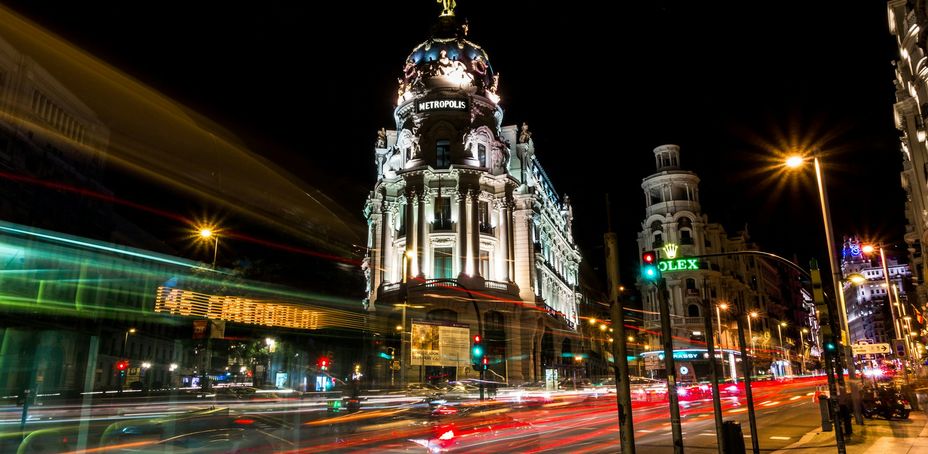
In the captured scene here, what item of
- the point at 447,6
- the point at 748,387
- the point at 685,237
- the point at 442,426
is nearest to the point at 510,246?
the point at 447,6

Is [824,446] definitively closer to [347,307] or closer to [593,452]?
[593,452]

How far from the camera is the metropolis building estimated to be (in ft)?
142

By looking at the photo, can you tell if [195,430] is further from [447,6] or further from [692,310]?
[692,310]

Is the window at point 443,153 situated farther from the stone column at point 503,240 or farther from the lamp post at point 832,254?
the lamp post at point 832,254

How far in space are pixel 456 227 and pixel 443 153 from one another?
22.3 ft

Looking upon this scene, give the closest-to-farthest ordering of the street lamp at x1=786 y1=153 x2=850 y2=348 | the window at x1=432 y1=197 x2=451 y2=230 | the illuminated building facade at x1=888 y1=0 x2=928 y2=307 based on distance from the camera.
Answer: the street lamp at x1=786 y1=153 x2=850 y2=348, the illuminated building facade at x1=888 y1=0 x2=928 y2=307, the window at x1=432 y1=197 x2=451 y2=230

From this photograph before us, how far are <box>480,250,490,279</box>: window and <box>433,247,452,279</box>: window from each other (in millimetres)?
2544

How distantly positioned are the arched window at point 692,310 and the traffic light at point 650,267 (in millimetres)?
67589

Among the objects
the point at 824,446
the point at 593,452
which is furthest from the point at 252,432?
the point at 824,446

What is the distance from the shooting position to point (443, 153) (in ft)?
159

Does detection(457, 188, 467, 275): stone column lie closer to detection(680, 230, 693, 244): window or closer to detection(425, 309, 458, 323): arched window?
detection(425, 309, 458, 323): arched window

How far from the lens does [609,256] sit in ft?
33.1

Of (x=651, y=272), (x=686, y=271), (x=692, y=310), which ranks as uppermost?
(x=686, y=271)

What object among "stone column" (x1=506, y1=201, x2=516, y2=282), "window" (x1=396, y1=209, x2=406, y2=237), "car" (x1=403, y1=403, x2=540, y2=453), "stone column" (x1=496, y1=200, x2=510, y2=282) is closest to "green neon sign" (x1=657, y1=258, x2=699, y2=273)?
"car" (x1=403, y1=403, x2=540, y2=453)
